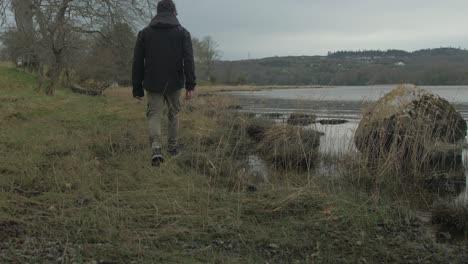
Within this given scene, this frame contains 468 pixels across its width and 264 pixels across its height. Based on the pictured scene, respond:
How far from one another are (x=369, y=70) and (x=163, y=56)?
38828 millimetres

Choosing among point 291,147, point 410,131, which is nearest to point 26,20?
point 291,147

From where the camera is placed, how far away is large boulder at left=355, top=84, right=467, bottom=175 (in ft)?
24.7

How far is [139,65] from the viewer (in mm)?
6520

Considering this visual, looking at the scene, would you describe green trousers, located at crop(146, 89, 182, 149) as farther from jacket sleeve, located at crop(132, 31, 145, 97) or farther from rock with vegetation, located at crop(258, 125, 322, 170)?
rock with vegetation, located at crop(258, 125, 322, 170)

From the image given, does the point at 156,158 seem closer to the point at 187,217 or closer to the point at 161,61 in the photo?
the point at 161,61

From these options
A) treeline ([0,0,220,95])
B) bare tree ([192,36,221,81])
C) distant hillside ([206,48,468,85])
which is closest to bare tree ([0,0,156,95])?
treeline ([0,0,220,95])

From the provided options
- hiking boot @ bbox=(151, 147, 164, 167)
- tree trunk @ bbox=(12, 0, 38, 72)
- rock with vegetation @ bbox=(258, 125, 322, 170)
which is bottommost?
rock with vegetation @ bbox=(258, 125, 322, 170)

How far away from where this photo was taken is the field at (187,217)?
12.5 feet

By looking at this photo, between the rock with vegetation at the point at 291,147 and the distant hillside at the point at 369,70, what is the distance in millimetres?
8992

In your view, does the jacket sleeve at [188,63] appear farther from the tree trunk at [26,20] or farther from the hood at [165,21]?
the tree trunk at [26,20]

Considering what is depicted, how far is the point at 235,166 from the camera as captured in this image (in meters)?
7.41

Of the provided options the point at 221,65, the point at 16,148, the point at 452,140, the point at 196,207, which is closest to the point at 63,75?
the point at 16,148

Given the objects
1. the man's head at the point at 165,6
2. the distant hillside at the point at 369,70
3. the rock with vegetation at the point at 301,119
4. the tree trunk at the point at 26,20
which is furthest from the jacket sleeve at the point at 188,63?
the tree trunk at the point at 26,20

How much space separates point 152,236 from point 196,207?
2.86 feet
